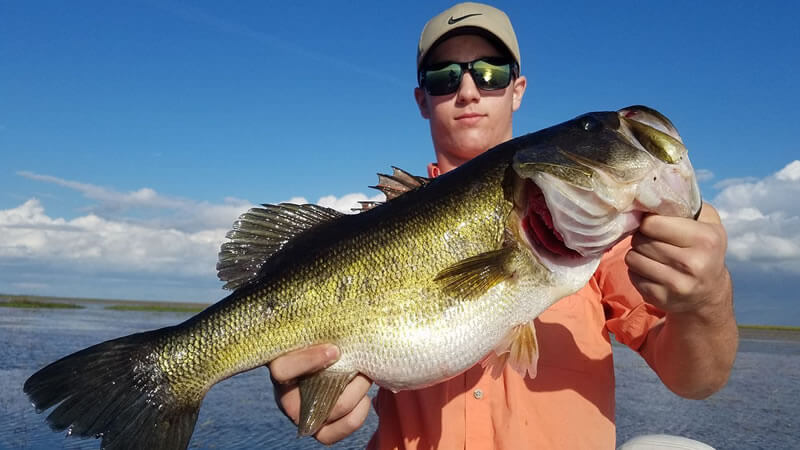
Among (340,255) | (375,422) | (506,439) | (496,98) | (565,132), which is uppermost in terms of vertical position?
(496,98)

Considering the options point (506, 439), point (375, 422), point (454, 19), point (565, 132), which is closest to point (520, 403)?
point (506, 439)

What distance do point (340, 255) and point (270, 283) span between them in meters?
0.39

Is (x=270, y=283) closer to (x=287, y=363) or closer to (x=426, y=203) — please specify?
(x=287, y=363)

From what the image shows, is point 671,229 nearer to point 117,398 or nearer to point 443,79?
point 443,79

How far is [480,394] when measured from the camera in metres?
3.07

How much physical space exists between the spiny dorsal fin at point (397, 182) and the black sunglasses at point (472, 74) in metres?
1.19

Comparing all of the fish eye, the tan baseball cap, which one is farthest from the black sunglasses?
the fish eye

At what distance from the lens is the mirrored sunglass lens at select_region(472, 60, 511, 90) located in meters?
3.95

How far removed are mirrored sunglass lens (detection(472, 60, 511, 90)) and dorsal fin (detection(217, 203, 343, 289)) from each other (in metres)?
1.55

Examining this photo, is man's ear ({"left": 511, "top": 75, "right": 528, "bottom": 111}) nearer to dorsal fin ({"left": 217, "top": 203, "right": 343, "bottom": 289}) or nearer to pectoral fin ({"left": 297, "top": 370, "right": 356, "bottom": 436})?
dorsal fin ({"left": 217, "top": 203, "right": 343, "bottom": 289})

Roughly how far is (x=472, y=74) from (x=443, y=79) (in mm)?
205

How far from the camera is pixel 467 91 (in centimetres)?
390

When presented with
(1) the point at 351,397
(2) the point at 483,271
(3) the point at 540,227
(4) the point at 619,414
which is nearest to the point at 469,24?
(3) the point at 540,227

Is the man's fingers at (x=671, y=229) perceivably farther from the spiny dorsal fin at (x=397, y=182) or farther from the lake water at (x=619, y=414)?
the lake water at (x=619, y=414)
